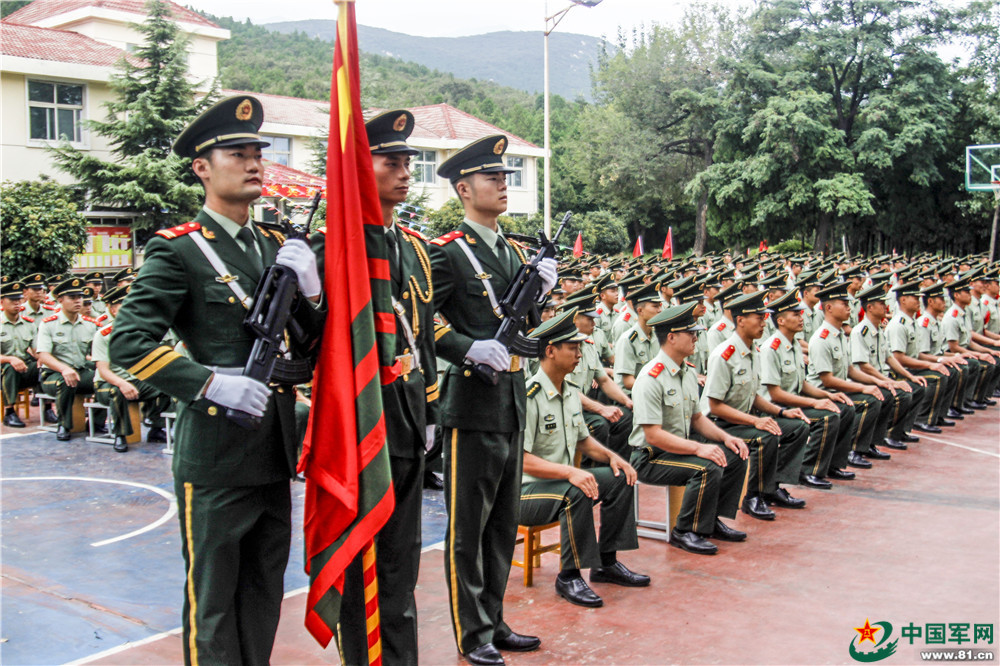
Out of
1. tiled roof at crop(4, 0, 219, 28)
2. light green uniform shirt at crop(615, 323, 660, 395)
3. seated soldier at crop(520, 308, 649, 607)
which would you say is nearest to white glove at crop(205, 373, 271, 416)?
seated soldier at crop(520, 308, 649, 607)

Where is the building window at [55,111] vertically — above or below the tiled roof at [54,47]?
below

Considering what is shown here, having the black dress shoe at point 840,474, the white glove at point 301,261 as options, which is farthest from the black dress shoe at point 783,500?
the white glove at point 301,261

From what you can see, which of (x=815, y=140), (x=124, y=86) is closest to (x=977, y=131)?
(x=815, y=140)

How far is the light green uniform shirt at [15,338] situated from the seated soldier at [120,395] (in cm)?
179

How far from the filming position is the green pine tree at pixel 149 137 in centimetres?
1991

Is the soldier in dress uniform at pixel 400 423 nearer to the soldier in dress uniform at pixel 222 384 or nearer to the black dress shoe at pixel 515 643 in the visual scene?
the soldier in dress uniform at pixel 222 384

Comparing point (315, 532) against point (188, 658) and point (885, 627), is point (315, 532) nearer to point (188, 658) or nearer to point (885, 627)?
point (188, 658)

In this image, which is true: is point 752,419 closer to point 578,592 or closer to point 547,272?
point 578,592

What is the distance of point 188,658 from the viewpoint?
8.52 ft

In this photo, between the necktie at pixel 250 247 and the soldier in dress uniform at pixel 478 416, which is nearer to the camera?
the necktie at pixel 250 247

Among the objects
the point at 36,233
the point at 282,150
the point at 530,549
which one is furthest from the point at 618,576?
the point at 282,150

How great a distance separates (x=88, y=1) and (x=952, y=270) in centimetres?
2421

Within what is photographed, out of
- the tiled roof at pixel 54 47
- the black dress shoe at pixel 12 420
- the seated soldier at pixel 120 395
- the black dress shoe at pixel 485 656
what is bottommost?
Answer: the black dress shoe at pixel 12 420

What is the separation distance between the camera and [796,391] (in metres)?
7.04
